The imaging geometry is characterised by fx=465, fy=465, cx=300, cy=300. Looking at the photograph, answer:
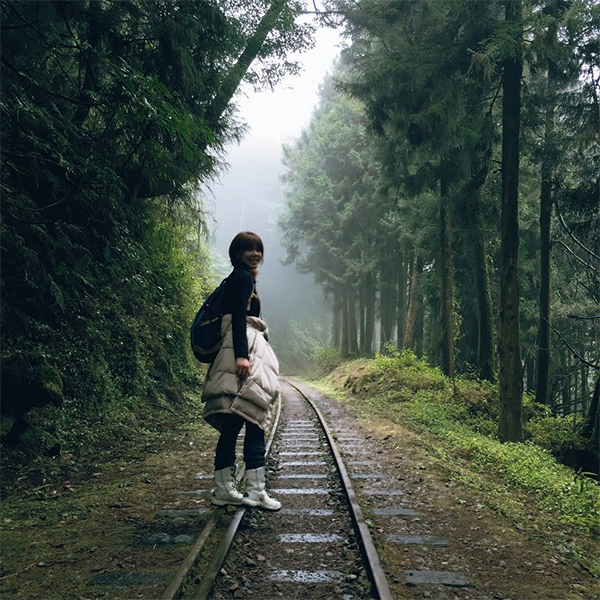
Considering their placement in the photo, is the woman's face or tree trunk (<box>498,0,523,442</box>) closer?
the woman's face

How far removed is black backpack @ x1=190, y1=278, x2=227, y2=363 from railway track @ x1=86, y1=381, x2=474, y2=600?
4.57 ft

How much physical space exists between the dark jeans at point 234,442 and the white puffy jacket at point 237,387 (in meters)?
0.11

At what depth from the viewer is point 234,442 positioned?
13.5ft

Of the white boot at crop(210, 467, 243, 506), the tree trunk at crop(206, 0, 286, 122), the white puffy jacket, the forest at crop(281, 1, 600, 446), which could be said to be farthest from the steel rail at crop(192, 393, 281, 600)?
the tree trunk at crop(206, 0, 286, 122)

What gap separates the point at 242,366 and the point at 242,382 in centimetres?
17

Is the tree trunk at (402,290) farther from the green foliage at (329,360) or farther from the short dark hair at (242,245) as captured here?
the short dark hair at (242,245)

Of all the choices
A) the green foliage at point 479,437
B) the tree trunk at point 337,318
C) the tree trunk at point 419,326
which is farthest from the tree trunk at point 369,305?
the green foliage at point 479,437

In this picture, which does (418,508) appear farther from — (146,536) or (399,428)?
(399,428)

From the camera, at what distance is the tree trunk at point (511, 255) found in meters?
8.57

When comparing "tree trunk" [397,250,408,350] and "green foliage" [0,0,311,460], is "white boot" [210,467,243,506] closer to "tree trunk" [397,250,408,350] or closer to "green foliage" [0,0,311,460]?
"green foliage" [0,0,311,460]

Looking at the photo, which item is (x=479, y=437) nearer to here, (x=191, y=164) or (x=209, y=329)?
(x=209, y=329)

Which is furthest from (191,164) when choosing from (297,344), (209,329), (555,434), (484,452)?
(297,344)

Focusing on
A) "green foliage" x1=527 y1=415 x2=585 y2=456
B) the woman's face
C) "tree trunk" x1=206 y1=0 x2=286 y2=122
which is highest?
"tree trunk" x1=206 y1=0 x2=286 y2=122

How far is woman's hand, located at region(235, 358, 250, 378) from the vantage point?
3852mm
